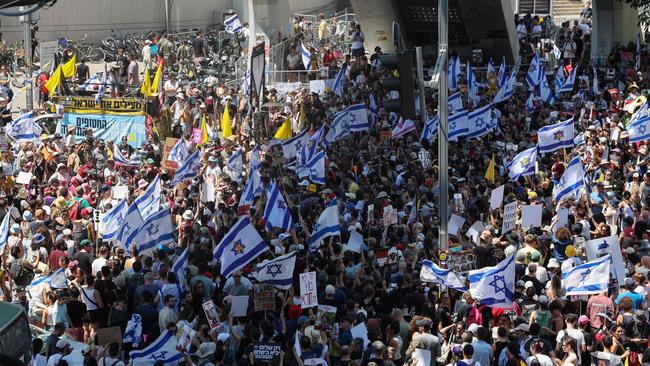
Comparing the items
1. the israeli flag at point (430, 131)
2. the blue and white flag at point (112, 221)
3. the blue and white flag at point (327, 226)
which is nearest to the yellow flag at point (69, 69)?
the israeli flag at point (430, 131)

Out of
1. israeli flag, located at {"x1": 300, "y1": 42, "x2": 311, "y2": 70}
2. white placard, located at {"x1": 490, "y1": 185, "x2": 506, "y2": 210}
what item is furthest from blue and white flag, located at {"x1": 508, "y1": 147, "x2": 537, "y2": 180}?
israeli flag, located at {"x1": 300, "y1": 42, "x2": 311, "y2": 70}

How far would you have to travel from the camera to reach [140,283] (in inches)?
661

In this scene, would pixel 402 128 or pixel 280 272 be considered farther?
pixel 402 128

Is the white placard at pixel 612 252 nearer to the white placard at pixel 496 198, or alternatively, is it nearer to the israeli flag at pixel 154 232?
the white placard at pixel 496 198

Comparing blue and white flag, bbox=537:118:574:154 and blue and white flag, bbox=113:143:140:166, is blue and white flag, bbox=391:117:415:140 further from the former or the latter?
Answer: blue and white flag, bbox=113:143:140:166

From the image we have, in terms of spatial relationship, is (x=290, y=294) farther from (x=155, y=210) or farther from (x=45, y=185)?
(x=45, y=185)

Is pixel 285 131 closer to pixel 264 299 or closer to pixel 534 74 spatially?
pixel 534 74

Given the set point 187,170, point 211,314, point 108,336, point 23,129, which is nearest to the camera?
point 108,336

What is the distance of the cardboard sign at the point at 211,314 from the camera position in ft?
49.4

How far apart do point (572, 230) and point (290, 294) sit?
4.68m

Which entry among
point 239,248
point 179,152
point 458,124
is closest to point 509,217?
point 239,248

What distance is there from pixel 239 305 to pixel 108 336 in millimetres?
1618

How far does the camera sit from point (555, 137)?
2344 cm

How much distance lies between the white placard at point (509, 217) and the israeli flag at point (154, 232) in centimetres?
484
